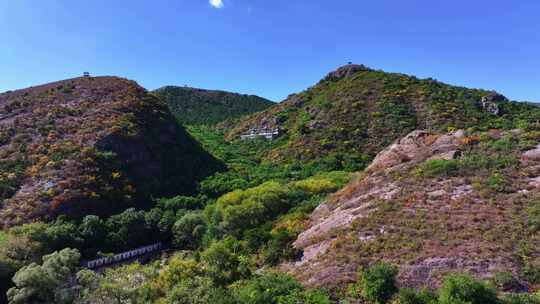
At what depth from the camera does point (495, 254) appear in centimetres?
1738

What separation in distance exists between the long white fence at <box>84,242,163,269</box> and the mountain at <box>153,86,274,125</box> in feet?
212

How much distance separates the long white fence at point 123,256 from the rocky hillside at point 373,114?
2602 cm

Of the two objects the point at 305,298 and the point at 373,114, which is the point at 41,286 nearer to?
the point at 305,298

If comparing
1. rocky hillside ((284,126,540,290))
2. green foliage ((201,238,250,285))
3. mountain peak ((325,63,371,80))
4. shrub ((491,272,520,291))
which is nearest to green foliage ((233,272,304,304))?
green foliage ((201,238,250,285))

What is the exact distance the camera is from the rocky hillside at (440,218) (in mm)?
17391

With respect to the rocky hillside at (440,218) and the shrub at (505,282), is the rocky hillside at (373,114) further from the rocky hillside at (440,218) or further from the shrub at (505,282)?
the shrub at (505,282)

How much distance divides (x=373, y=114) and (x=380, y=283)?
46806 millimetres

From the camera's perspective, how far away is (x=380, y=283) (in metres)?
16.0

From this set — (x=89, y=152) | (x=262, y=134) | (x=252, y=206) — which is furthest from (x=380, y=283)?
(x=262, y=134)

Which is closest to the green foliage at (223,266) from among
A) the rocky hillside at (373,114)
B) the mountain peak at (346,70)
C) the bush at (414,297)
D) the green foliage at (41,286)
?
the green foliage at (41,286)

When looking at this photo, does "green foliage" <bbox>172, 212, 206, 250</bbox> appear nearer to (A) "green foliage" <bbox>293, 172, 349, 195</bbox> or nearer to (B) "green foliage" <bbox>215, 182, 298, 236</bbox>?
(B) "green foliage" <bbox>215, 182, 298, 236</bbox>

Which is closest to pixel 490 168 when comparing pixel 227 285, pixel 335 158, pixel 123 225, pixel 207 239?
pixel 227 285

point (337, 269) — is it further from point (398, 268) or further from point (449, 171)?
point (449, 171)

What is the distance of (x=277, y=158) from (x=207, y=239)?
27.6 m
